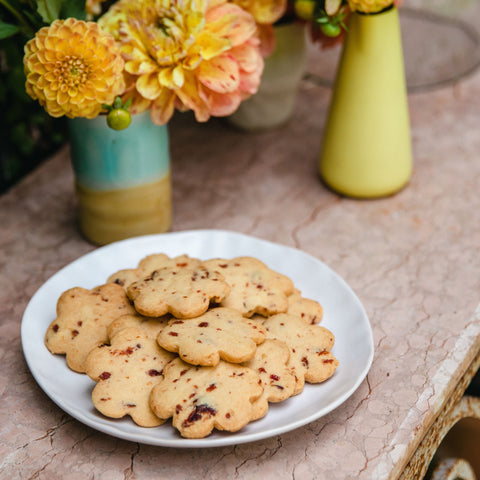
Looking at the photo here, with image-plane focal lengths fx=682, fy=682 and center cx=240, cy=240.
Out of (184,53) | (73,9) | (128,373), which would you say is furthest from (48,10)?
(128,373)

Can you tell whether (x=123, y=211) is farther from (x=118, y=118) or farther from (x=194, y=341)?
(x=194, y=341)

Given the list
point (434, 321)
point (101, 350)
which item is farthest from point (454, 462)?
point (101, 350)

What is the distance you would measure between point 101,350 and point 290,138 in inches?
20.5

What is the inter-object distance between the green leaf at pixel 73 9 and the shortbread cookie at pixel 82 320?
256 millimetres

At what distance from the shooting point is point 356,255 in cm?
76

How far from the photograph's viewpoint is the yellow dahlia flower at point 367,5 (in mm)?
688

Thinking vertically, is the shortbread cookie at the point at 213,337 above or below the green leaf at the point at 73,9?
below

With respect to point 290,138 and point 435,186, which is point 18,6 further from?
point 435,186

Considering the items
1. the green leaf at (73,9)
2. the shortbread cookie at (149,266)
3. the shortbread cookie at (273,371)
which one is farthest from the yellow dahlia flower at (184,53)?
the shortbread cookie at (273,371)

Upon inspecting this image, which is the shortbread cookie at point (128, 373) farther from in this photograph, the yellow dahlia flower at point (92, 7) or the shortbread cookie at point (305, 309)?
the yellow dahlia flower at point (92, 7)

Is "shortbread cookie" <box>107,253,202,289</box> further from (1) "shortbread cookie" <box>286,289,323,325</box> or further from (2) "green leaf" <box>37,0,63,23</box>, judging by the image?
(2) "green leaf" <box>37,0,63,23</box>

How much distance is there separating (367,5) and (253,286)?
31cm

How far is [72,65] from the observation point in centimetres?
58

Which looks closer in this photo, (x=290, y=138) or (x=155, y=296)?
(x=155, y=296)
